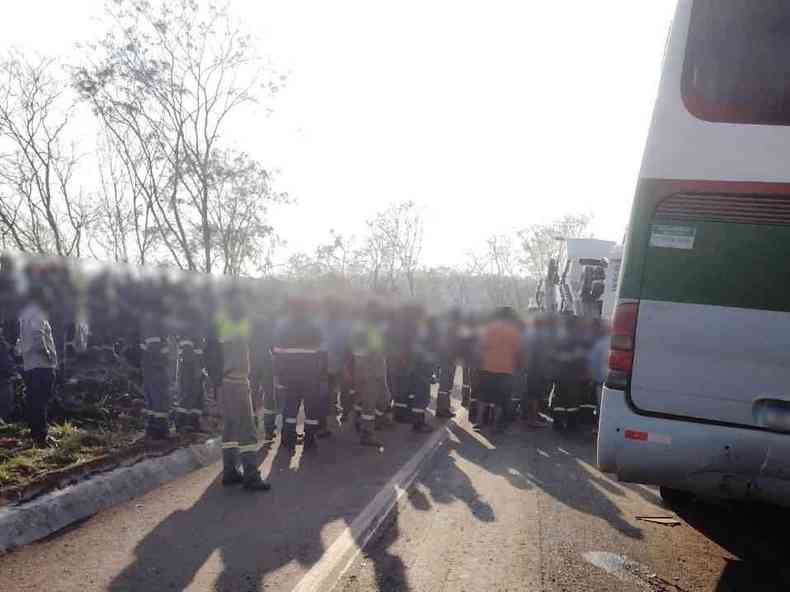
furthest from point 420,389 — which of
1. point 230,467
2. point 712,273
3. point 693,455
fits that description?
point 712,273

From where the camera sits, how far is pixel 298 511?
581cm

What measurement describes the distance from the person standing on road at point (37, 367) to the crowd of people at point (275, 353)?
0.01 meters

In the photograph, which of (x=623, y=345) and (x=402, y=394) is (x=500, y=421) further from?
(x=623, y=345)

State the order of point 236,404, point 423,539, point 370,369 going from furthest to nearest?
point 370,369
point 236,404
point 423,539

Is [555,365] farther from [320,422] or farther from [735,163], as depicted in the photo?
[735,163]

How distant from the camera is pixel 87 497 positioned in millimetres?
5586

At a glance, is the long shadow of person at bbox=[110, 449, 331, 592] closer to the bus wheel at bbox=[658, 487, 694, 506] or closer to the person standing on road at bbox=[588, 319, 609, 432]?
the bus wheel at bbox=[658, 487, 694, 506]

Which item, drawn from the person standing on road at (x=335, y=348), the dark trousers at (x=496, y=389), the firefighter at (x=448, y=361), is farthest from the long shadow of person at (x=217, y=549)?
the firefighter at (x=448, y=361)

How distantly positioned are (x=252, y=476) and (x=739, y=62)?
5238 mm

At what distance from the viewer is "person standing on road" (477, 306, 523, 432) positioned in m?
10.8

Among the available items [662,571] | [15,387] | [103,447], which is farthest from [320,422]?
[662,571]

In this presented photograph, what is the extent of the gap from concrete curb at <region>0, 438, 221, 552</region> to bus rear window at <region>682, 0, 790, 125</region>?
541 centimetres

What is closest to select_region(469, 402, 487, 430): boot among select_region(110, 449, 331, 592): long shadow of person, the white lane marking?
select_region(110, 449, 331, 592): long shadow of person

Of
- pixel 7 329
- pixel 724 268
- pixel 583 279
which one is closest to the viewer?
pixel 724 268
